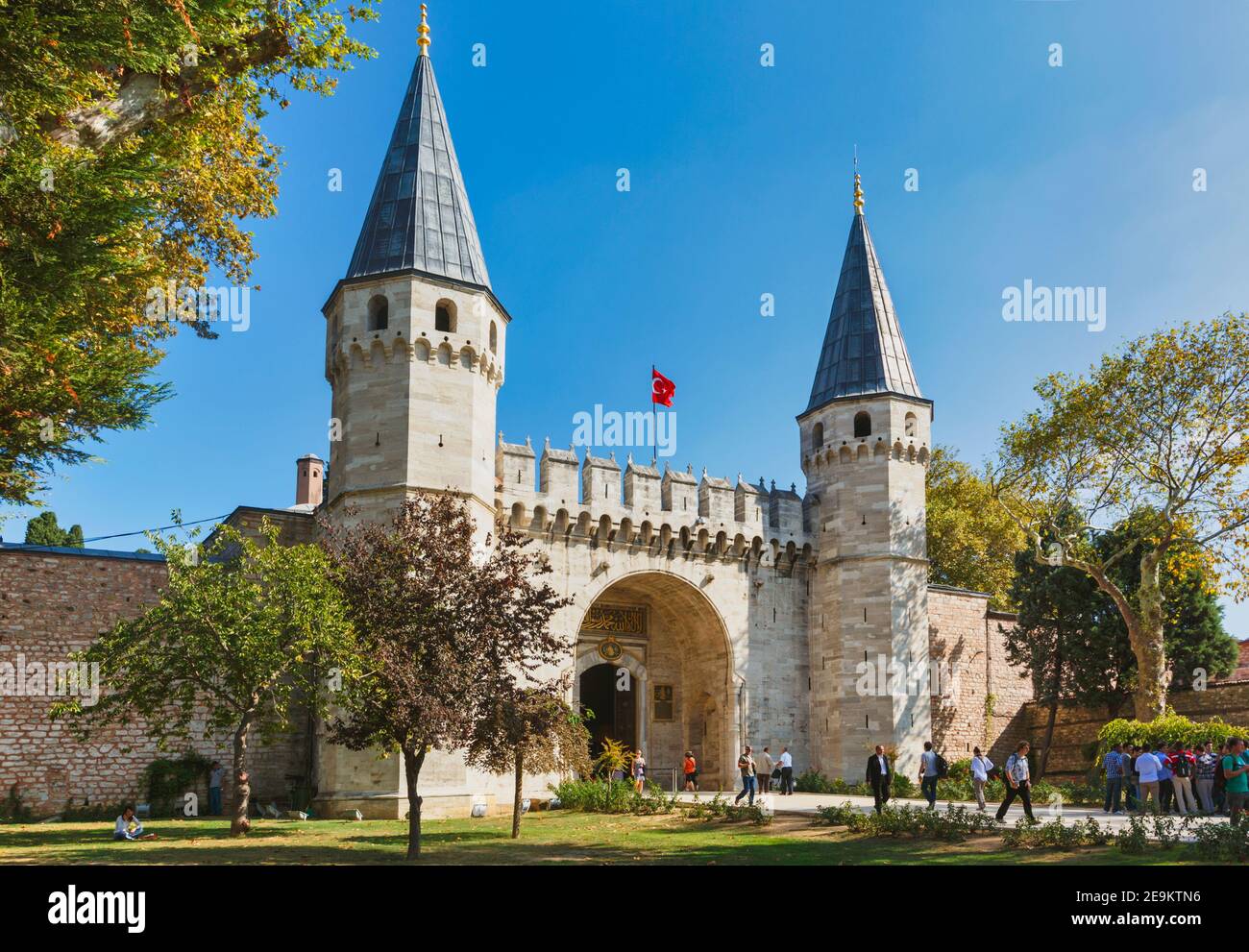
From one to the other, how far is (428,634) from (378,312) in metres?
10.5

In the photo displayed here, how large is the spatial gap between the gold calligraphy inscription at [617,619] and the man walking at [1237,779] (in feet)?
51.8

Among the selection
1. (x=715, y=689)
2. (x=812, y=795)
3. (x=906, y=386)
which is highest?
(x=906, y=386)

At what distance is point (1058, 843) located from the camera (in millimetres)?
13992

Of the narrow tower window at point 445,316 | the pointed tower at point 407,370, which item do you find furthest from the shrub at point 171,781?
the narrow tower window at point 445,316

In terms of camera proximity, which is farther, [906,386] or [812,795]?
[906,386]

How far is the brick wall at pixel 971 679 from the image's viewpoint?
30.7 m

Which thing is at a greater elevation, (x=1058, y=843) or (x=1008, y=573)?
(x=1008, y=573)

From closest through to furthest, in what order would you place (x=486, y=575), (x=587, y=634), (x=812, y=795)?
(x=486, y=575), (x=812, y=795), (x=587, y=634)

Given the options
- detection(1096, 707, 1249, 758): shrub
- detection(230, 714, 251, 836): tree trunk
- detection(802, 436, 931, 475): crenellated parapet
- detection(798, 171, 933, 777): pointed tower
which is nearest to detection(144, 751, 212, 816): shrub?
detection(230, 714, 251, 836): tree trunk

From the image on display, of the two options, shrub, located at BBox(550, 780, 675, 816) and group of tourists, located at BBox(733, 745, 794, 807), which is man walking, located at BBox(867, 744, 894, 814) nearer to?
group of tourists, located at BBox(733, 745, 794, 807)

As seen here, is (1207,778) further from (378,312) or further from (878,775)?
(378,312)
